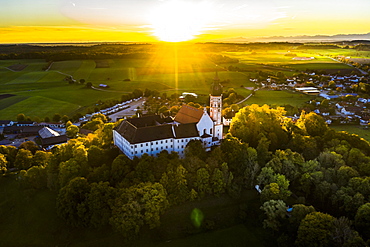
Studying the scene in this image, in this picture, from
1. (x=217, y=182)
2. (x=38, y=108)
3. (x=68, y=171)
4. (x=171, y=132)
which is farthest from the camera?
(x=38, y=108)

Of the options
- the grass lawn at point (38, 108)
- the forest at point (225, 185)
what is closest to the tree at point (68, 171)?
the forest at point (225, 185)

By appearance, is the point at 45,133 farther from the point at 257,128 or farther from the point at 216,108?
the point at 257,128

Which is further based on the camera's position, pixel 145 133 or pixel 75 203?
pixel 145 133

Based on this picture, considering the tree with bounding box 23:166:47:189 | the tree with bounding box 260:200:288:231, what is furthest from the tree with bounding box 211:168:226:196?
the tree with bounding box 23:166:47:189

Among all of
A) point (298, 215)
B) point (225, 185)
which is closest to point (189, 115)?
point (225, 185)

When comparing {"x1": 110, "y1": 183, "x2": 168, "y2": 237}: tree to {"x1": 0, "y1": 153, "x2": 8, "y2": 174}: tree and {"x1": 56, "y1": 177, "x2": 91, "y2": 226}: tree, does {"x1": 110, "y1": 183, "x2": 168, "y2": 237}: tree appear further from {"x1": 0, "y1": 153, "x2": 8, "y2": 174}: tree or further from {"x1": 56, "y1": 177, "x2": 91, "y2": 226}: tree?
{"x1": 0, "y1": 153, "x2": 8, "y2": 174}: tree

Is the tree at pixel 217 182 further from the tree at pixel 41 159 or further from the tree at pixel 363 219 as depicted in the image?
the tree at pixel 41 159
